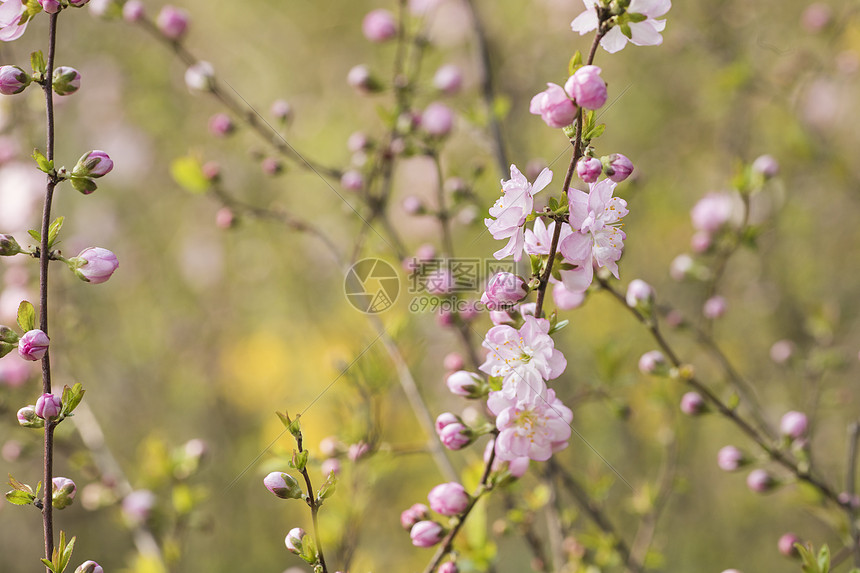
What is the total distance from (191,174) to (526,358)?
0.91 metres

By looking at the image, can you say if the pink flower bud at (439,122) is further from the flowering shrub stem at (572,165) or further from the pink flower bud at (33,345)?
the pink flower bud at (33,345)

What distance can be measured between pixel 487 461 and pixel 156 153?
9.09 ft

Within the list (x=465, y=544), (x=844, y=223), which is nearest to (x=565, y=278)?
(x=465, y=544)

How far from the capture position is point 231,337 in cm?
291

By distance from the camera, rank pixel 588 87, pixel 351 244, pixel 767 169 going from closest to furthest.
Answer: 1. pixel 588 87
2. pixel 767 169
3. pixel 351 244

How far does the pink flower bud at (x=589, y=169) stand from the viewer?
24.6 inches

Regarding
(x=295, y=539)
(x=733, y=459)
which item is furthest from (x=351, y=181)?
(x=733, y=459)

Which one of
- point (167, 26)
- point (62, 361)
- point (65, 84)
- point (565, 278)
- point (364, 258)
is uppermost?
point (167, 26)

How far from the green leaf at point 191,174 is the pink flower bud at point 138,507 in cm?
62

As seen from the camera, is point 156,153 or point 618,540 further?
point 156,153

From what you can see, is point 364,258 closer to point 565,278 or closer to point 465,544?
point 465,544

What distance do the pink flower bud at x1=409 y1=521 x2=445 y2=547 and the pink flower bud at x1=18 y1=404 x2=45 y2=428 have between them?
0.44m

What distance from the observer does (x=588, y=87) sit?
1.98ft

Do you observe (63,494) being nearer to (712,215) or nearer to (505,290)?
(505,290)
